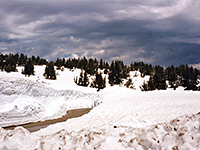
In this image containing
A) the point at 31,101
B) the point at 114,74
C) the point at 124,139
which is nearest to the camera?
the point at 124,139

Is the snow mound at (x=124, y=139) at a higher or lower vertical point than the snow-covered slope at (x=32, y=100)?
higher

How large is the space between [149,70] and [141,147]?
109789mm

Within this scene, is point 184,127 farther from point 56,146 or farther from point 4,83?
point 4,83

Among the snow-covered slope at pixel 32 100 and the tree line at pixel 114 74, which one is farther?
the tree line at pixel 114 74

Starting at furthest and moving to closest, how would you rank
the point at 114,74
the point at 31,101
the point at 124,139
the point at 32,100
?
the point at 114,74 < the point at 32,100 < the point at 31,101 < the point at 124,139

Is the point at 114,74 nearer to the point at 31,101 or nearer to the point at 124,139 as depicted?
the point at 31,101

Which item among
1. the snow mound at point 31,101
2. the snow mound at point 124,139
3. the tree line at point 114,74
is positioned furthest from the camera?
the tree line at point 114,74

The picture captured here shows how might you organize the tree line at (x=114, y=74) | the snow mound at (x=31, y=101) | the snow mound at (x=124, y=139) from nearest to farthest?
the snow mound at (x=124, y=139)
the snow mound at (x=31, y=101)
the tree line at (x=114, y=74)

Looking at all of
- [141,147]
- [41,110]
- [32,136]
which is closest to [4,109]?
[41,110]

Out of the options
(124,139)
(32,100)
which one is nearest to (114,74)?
(32,100)

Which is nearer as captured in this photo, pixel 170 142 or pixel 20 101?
pixel 170 142

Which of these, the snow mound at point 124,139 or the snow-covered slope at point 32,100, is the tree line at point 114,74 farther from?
the snow mound at point 124,139

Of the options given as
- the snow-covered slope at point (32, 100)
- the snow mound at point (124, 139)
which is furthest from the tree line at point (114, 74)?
the snow mound at point (124, 139)

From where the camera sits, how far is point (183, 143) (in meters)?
5.61
